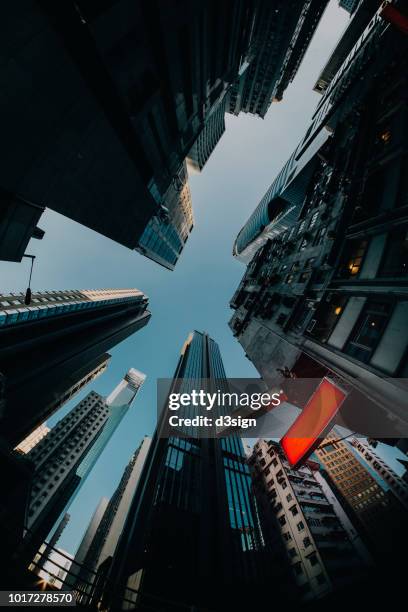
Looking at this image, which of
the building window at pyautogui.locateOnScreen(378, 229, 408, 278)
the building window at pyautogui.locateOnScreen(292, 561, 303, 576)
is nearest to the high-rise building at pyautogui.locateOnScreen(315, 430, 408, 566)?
the building window at pyautogui.locateOnScreen(292, 561, 303, 576)

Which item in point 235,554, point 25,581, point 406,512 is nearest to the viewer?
point 25,581

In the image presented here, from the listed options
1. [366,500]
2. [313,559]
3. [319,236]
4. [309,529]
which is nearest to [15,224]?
[319,236]

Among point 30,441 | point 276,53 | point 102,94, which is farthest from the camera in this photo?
point 30,441

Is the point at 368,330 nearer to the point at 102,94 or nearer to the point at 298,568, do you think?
the point at 102,94

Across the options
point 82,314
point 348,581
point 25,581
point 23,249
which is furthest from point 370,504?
point 82,314

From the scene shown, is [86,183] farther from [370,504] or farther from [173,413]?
[370,504]

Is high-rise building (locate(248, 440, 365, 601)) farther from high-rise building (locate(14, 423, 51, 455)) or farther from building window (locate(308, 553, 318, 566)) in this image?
high-rise building (locate(14, 423, 51, 455))
